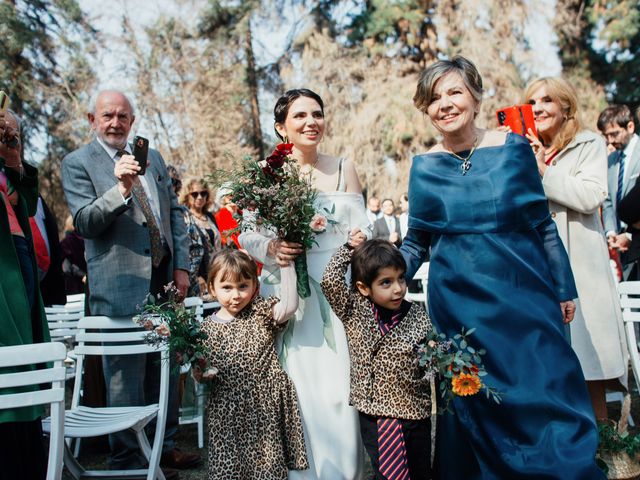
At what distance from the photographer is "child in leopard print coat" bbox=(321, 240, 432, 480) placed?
2.95m

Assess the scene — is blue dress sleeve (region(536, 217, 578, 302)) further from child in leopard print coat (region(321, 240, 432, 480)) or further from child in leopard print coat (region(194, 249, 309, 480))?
child in leopard print coat (region(194, 249, 309, 480))

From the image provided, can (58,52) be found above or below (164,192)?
above

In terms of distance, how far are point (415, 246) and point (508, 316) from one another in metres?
0.60

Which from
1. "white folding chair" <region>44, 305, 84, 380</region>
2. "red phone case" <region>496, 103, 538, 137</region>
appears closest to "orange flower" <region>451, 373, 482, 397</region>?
"red phone case" <region>496, 103, 538, 137</region>

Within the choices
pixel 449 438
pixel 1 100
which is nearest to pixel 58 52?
pixel 1 100

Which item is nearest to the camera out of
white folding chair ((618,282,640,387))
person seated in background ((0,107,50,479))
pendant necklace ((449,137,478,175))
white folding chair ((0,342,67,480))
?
white folding chair ((0,342,67,480))

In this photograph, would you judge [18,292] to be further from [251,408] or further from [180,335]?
[251,408]

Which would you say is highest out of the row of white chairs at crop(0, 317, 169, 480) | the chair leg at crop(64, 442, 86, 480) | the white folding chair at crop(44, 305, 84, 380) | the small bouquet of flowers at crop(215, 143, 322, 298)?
the small bouquet of flowers at crop(215, 143, 322, 298)

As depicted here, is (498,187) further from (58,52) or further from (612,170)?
(58,52)

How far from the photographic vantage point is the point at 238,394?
3.15 meters

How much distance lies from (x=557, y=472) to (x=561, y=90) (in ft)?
7.26

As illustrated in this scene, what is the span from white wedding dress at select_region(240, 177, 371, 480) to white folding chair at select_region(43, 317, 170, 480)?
865mm

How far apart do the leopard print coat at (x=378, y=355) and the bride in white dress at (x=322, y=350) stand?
15 centimetres

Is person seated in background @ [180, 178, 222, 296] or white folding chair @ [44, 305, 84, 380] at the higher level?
person seated in background @ [180, 178, 222, 296]
